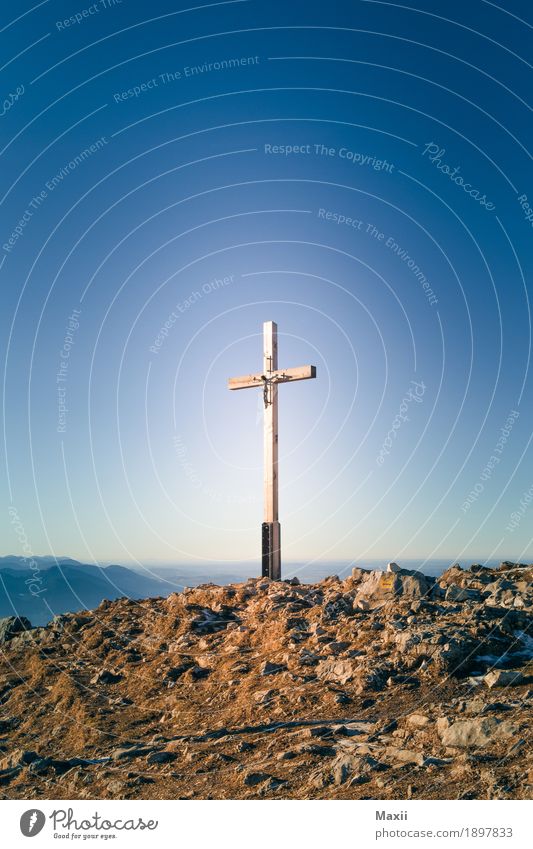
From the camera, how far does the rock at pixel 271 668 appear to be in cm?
1045

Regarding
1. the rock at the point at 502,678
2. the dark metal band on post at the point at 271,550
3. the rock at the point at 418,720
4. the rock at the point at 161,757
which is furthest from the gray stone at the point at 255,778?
the dark metal band on post at the point at 271,550

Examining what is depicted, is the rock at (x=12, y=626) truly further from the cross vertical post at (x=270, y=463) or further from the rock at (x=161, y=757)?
the rock at (x=161, y=757)

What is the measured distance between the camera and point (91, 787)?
802cm

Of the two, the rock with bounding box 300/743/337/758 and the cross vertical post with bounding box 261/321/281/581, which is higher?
the cross vertical post with bounding box 261/321/281/581

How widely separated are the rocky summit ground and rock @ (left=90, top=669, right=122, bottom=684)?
0.09 feet

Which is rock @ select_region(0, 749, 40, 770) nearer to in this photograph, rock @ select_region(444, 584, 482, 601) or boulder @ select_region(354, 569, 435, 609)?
boulder @ select_region(354, 569, 435, 609)

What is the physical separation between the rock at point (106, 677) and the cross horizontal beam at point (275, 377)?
763 centimetres

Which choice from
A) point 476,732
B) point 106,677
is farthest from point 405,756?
point 106,677

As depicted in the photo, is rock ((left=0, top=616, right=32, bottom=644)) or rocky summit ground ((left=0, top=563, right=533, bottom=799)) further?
rock ((left=0, top=616, right=32, bottom=644))

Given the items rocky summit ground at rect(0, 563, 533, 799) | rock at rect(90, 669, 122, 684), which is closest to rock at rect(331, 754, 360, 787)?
rocky summit ground at rect(0, 563, 533, 799)

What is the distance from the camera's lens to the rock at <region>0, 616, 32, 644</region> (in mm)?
15594

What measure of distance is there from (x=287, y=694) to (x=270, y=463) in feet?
24.8

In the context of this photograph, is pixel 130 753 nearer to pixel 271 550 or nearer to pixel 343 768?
pixel 343 768

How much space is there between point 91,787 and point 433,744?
13.1 ft
